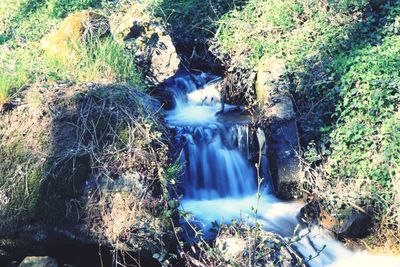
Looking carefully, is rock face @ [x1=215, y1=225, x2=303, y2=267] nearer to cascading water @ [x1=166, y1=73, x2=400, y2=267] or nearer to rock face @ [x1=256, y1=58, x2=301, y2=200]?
cascading water @ [x1=166, y1=73, x2=400, y2=267]

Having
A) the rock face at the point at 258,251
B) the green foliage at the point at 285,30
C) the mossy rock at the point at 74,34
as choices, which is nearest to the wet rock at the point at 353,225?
the rock face at the point at 258,251

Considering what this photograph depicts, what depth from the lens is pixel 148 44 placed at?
8.08m

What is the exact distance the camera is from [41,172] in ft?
16.5

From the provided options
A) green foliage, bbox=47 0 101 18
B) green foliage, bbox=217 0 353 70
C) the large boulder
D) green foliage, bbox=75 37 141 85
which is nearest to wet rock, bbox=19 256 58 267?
the large boulder

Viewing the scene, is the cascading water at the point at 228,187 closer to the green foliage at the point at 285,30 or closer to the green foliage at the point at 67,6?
the green foliage at the point at 285,30

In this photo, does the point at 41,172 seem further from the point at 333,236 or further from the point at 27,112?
the point at 333,236

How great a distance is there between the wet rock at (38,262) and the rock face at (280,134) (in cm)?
292

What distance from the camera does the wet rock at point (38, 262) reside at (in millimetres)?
5018

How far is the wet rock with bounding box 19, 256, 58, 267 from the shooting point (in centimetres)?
502

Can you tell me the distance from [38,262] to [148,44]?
13.8 feet

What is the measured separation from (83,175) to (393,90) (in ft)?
13.3

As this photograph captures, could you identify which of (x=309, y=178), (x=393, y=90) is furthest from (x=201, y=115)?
(x=393, y=90)

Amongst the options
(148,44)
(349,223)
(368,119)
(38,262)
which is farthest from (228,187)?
(148,44)

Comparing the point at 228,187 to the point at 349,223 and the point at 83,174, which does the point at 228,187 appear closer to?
the point at 349,223
